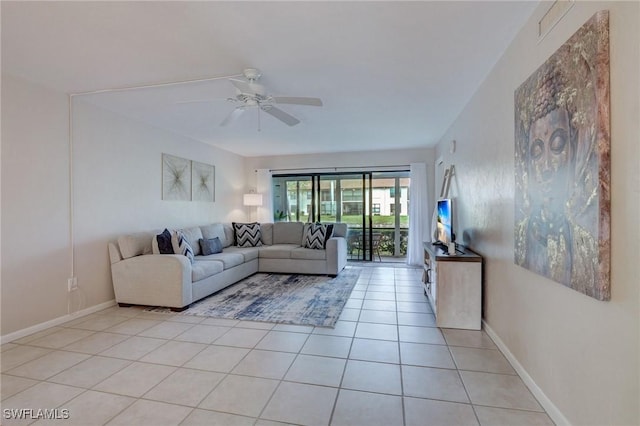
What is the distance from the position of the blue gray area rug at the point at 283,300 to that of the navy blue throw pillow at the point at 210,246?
63 centimetres

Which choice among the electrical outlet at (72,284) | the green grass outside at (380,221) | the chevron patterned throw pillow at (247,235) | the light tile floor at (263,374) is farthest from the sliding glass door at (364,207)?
the electrical outlet at (72,284)

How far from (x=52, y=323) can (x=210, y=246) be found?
1979 millimetres

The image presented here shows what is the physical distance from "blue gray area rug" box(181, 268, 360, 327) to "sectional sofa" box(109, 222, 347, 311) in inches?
6.6

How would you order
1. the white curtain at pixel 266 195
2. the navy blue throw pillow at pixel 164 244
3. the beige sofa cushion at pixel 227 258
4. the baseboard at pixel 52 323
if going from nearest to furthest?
1. the baseboard at pixel 52 323
2. the navy blue throw pillow at pixel 164 244
3. the beige sofa cushion at pixel 227 258
4. the white curtain at pixel 266 195

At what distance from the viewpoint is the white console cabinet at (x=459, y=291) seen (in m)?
2.86

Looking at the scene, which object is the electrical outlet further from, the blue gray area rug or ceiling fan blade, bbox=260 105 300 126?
ceiling fan blade, bbox=260 105 300 126

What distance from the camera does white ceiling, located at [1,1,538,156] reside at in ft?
6.04

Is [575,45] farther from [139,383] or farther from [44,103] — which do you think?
[44,103]

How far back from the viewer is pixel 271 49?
2254 millimetres

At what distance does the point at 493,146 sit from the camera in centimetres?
260

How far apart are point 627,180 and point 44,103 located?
14.4ft

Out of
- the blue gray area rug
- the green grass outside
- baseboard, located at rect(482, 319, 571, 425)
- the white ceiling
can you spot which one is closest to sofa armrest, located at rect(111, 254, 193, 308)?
the blue gray area rug

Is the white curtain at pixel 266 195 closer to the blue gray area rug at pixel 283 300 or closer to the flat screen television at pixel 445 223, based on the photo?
the blue gray area rug at pixel 283 300

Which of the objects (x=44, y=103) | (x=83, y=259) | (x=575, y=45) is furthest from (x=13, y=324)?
(x=575, y=45)
